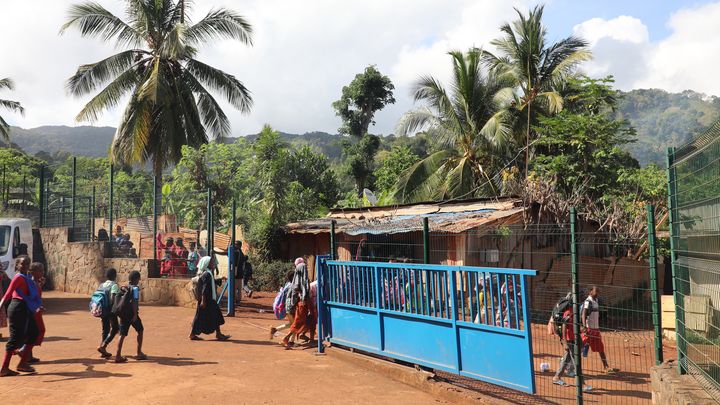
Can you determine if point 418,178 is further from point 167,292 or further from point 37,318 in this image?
point 37,318

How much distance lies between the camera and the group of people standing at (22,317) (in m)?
8.04

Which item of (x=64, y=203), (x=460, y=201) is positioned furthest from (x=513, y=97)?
(x=64, y=203)

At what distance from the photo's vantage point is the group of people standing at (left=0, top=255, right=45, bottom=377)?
8039 mm

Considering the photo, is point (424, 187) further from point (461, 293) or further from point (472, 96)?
point (461, 293)

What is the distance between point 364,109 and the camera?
119ft

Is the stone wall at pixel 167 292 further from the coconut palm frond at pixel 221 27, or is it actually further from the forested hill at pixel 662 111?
the forested hill at pixel 662 111

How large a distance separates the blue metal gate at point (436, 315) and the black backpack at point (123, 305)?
2.87 metres

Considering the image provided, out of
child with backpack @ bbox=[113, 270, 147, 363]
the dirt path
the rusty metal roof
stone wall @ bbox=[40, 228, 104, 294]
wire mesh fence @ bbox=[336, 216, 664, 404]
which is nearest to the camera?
the dirt path

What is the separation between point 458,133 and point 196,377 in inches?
711

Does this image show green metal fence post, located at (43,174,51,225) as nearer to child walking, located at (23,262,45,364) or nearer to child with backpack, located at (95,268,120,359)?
child walking, located at (23,262,45,364)

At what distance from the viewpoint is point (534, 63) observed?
23484mm

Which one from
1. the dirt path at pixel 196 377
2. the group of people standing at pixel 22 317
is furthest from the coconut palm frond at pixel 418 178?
the group of people standing at pixel 22 317

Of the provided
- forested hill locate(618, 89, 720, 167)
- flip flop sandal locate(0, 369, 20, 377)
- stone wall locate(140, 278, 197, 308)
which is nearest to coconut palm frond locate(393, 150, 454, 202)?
stone wall locate(140, 278, 197, 308)

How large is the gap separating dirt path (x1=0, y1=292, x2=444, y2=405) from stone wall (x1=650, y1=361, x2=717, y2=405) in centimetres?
258
